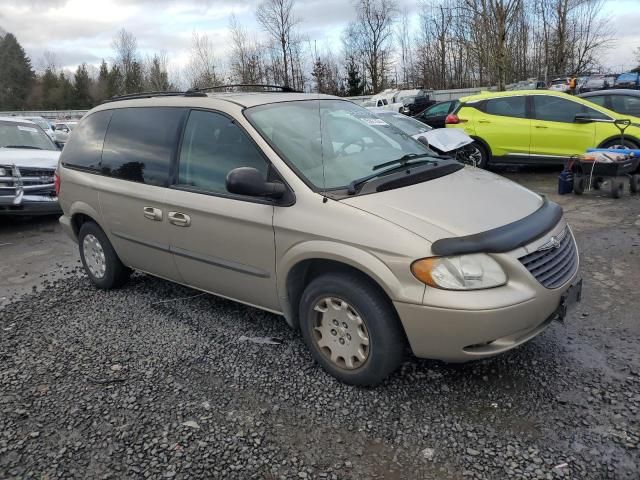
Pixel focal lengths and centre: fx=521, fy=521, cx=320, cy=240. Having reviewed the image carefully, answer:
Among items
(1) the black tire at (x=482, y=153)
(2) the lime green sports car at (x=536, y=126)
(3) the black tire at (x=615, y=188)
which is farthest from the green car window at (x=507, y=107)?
(3) the black tire at (x=615, y=188)

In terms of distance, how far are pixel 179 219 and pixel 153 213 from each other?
1.12 feet

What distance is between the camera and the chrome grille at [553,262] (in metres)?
2.85

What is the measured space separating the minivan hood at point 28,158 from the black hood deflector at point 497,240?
7473mm

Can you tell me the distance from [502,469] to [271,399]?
134 centimetres

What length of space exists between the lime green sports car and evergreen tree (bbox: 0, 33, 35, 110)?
69.5 meters

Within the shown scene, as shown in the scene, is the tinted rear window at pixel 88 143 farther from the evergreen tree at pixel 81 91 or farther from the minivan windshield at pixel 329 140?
the evergreen tree at pixel 81 91

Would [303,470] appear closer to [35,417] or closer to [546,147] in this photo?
[35,417]

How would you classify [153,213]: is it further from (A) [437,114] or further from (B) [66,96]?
(B) [66,96]

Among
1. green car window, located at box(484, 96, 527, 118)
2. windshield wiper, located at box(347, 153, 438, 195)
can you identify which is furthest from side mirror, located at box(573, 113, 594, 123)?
windshield wiper, located at box(347, 153, 438, 195)

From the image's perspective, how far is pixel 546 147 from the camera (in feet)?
32.5

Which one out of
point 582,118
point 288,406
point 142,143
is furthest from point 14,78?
point 288,406

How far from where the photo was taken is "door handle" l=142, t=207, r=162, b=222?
4.04 m

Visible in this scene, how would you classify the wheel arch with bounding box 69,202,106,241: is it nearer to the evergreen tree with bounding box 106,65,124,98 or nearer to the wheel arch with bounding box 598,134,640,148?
the wheel arch with bounding box 598,134,640,148

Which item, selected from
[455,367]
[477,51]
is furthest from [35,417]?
[477,51]
